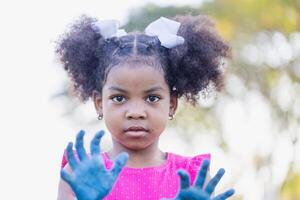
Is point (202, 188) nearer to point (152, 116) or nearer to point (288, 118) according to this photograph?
point (152, 116)

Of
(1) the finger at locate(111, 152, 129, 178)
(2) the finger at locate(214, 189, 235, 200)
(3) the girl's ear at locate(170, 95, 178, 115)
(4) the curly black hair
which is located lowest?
(2) the finger at locate(214, 189, 235, 200)

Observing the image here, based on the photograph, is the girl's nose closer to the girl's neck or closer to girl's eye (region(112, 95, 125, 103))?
girl's eye (region(112, 95, 125, 103))

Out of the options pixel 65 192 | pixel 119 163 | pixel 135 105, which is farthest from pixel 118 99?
pixel 119 163

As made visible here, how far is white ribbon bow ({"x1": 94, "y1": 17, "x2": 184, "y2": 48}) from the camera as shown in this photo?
11.9 feet

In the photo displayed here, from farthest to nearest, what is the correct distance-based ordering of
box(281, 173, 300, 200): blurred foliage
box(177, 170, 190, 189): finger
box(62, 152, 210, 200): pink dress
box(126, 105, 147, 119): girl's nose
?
box(281, 173, 300, 200): blurred foliage
box(62, 152, 210, 200): pink dress
box(126, 105, 147, 119): girl's nose
box(177, 170, 190, 189): finger

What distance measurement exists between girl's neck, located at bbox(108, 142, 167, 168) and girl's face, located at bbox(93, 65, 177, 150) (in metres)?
0.04

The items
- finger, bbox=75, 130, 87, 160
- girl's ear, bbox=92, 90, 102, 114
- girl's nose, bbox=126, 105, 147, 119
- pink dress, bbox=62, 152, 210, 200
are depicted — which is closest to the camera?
finger, bbox=75, 130, 87, 160

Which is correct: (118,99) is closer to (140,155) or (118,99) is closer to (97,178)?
(140,155)

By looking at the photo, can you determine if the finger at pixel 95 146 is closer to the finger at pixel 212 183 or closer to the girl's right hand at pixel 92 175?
the girl's right hand at pixel 92 175

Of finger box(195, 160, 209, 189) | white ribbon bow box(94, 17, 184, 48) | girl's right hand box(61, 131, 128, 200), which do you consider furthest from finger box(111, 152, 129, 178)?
white ribbon bow box(94, 17, 184, 48)

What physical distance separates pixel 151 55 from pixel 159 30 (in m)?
0.15

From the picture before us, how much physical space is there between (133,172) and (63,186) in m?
0.25

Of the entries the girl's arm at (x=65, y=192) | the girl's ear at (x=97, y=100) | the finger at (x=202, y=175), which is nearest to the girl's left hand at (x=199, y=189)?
the finger at (x=202, y=175)

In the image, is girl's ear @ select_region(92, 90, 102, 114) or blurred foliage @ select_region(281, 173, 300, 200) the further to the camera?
blurred foliage @ select_region(281, 173, 300, 200)
